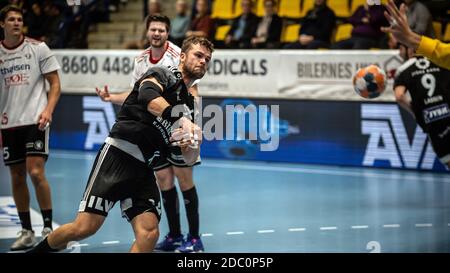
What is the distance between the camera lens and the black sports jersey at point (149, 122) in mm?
6609

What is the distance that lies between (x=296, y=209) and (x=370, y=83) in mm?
1829

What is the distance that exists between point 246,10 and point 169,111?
9790 mm

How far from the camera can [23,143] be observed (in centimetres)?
892

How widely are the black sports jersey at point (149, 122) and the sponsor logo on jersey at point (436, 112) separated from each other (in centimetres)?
340

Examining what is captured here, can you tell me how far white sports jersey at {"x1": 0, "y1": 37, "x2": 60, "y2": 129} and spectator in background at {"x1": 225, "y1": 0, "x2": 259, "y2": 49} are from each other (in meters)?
6.91

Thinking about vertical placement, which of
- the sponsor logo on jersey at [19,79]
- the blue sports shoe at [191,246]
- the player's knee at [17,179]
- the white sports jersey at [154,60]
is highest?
the white sports jersey at [154,60]

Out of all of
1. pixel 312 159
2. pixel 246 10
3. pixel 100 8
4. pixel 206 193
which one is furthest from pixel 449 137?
pixel 100 8

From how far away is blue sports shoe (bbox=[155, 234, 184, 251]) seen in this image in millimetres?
8633

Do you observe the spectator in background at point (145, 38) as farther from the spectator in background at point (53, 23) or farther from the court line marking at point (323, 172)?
the court line marking at point (323, 172)

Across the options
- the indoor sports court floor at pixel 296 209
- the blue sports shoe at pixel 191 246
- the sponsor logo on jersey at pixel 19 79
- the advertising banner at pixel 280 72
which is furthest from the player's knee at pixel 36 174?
the advertising banner at pixel 280 72

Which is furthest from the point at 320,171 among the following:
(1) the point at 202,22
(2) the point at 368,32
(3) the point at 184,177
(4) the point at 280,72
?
(3) the point at 184,177

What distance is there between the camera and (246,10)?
15.7 metres

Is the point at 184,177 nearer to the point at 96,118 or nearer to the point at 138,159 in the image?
the point at 138,159

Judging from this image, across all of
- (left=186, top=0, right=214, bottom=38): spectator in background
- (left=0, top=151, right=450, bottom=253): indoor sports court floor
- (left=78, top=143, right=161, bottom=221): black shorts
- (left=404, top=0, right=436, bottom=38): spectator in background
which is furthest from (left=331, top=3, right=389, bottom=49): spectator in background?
(left=78, top=143, right=161, bottom=221): black shorts
